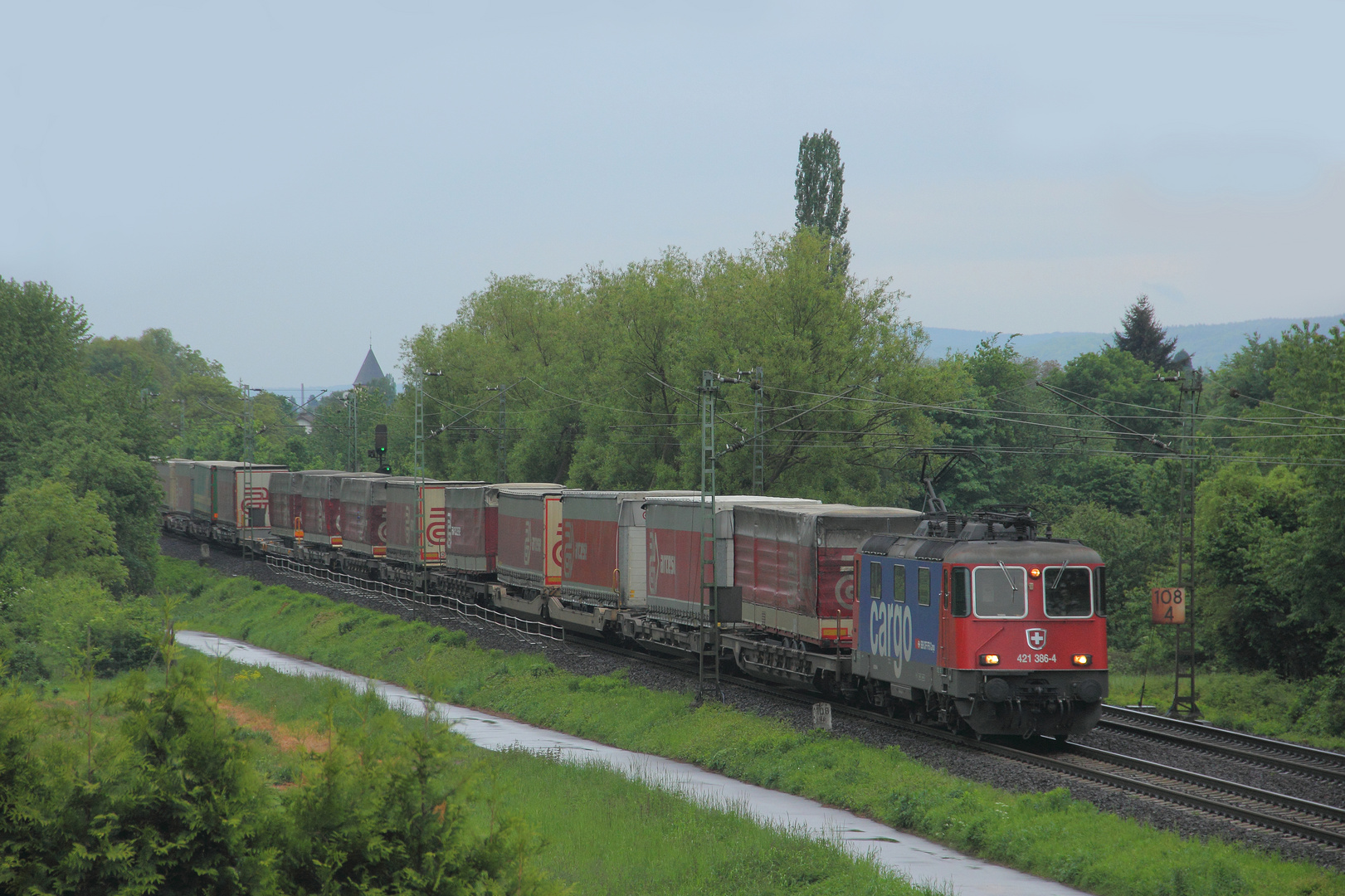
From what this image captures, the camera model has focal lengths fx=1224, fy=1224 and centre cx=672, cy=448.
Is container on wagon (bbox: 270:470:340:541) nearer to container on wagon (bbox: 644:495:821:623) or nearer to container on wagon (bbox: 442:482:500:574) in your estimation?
container on wagon (bbox: 442:482:500:574)

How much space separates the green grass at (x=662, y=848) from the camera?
14.1 m

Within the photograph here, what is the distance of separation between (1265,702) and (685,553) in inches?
568

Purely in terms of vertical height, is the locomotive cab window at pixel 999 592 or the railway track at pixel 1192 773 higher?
the locomotive cab window at pixel 999 592

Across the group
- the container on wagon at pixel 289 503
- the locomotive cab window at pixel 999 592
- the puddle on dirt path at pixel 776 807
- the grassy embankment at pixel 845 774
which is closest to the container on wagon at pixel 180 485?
the container on wagon at pixel 289 503

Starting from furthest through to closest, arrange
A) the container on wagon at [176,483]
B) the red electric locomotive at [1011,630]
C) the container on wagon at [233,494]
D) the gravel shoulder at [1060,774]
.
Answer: the container on wagon at [176,483]
the container on wagon at [233,494]
the red electric locomotive at [1011,630]
the gravel shoulder at [1060,774]

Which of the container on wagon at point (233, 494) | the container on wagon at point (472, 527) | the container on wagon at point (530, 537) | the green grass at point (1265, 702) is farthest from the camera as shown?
the container on wagon at point (233, 494)

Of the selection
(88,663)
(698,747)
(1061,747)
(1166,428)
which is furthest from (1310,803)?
(1166,428)

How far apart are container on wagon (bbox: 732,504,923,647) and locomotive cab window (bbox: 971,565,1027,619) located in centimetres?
399

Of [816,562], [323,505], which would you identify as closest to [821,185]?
[323,505]

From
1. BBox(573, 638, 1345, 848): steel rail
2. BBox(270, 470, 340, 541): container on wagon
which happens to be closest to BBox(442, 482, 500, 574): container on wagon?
BBox(270, 470, 340, 541): container on wagon

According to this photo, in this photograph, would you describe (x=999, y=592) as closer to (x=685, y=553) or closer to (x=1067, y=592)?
(x=1067, y=592)

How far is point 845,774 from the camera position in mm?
20062

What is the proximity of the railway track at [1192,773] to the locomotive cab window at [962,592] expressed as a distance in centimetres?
264

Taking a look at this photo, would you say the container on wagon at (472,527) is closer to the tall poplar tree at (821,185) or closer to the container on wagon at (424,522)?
the container on wagon at (424,522)
